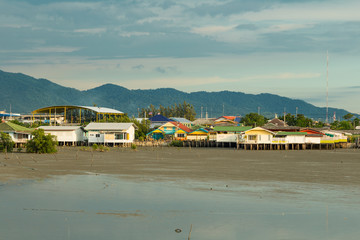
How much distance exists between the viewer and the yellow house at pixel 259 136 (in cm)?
7831

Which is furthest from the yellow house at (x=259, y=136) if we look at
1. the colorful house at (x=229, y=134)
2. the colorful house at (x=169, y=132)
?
the colorful house at (x=169, y=132)

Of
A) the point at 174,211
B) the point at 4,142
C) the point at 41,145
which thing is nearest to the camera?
the point at 174,211

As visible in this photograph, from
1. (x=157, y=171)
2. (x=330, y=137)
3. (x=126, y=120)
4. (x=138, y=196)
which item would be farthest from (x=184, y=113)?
(x=138, y=196)

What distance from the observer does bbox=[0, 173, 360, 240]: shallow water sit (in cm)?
1595

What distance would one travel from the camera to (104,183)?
2709 centimetres

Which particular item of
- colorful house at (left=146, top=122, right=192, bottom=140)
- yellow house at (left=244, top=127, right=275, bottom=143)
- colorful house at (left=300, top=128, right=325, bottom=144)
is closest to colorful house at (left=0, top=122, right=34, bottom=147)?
colorful house at (left=146, top=122, right=192, bottom=140)

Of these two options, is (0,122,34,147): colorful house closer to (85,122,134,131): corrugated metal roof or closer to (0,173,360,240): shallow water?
(85,122,134,131): corrugated metal roof

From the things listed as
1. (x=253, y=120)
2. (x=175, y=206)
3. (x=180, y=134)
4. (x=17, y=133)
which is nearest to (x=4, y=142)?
(x=17, y=133)

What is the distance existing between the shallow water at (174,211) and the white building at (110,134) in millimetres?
55581

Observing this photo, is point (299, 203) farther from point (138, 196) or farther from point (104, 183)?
point (104, 183)

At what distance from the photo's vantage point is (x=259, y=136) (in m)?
78.6

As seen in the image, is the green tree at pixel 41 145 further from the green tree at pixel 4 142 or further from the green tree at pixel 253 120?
the green tree at pixel 253 120

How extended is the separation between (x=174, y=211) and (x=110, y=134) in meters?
64.5

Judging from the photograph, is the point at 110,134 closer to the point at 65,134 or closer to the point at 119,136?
the point at 119,136
